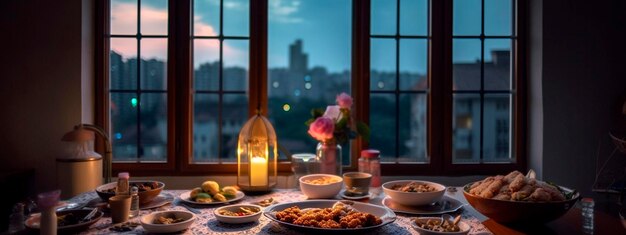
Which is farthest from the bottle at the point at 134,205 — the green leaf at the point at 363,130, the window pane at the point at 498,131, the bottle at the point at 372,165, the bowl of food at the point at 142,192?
the window pane at the point at 498,131

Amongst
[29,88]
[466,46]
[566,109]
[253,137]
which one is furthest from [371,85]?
[29,88]

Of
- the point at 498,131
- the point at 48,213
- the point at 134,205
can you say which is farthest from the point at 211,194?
the point at 498,131

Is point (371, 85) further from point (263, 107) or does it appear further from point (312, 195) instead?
point (312, 195)

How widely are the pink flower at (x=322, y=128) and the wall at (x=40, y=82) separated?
137cm

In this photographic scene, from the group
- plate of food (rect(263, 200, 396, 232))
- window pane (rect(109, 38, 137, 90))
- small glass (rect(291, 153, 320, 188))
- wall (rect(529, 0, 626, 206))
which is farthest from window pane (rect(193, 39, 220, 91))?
wall (rect(529, 0, 626, 206))

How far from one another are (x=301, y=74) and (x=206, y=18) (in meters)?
0.73

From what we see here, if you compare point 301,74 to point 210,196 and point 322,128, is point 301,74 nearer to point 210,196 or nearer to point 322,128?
point 322,128

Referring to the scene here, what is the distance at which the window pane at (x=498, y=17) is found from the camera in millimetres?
3000

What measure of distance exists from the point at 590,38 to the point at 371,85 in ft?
4.28

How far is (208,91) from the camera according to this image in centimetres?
295

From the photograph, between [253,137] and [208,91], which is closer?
[253,137]

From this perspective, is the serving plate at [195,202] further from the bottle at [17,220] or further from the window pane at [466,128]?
the window pane at [466,128]

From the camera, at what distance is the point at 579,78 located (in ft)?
9.11

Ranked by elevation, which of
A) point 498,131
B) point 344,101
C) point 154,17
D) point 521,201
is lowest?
point 521,201
